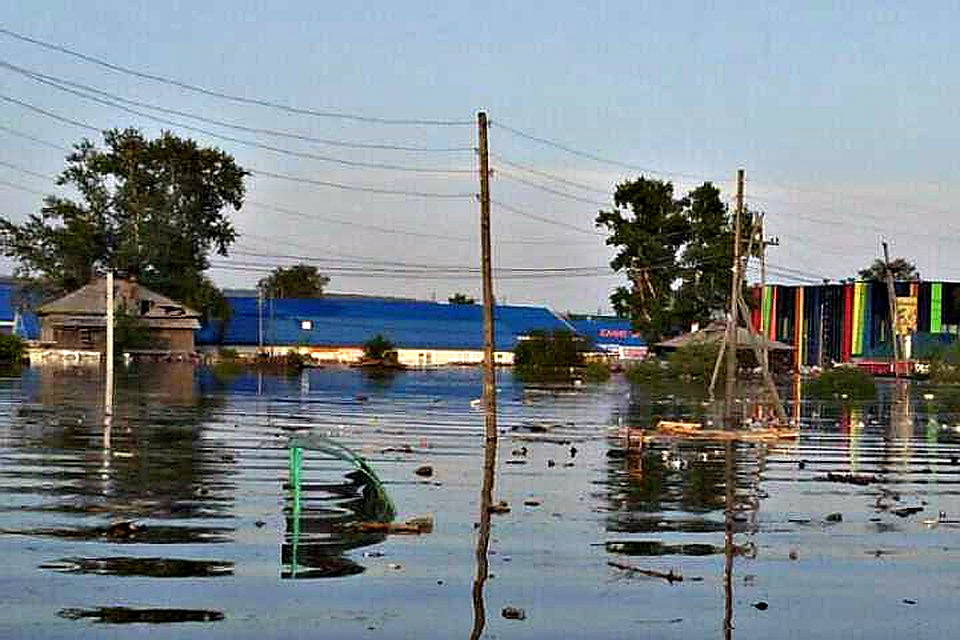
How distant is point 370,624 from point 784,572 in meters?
4.71

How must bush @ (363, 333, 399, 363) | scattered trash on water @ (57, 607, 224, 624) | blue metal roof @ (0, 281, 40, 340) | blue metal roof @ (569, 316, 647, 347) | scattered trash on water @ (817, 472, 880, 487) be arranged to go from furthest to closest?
1. blue metal roof @ (569, 316, 647, 347)
2. blue metal roof @ (0, 281, 40, 340)
3. bush @ (363, 333, 399, 363)
4. scattered trash on water @ (817, 472, 880, 487)
5. scattered trash on water @ (57, 607, 224, 624)

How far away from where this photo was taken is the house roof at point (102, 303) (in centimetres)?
9719

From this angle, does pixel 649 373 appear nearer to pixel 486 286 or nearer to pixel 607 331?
pixel 486 286

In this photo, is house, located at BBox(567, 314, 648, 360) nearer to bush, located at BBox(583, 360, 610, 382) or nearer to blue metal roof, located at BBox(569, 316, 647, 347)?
blue metal roof, located at BBox(569, 316, 647, 347)

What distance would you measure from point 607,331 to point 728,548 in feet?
414

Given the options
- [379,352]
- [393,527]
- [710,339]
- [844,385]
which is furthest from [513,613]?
[379,352]

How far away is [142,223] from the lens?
331 feet

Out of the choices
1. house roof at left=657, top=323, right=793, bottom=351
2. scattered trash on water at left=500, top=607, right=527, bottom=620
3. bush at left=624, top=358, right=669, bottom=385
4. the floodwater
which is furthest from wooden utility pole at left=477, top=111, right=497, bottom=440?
bush at left=624, top=358, right=669, bottom=385

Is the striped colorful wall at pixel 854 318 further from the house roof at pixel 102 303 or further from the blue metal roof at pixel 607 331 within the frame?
the house roof at pixel 102 303

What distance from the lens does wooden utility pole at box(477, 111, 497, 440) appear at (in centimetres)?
3053

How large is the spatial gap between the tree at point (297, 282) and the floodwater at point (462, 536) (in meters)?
125

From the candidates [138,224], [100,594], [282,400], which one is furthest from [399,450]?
[138,224]

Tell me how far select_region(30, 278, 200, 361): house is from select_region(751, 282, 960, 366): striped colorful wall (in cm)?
3679

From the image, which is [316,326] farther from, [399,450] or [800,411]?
[399,450]
